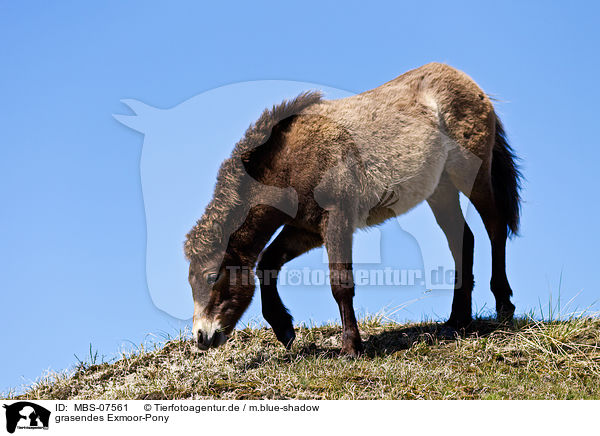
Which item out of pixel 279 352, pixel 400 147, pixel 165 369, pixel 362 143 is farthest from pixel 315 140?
pixel 165 369

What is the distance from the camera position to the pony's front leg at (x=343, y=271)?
623 centimetres

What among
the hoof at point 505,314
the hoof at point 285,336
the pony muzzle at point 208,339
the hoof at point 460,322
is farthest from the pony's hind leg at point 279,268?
the hoof at point 505,314

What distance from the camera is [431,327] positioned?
24.1 ft

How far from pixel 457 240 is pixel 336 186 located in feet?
6.84

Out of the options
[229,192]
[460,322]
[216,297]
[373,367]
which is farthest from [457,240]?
[216,297]

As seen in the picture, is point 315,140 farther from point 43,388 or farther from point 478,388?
point 43,388

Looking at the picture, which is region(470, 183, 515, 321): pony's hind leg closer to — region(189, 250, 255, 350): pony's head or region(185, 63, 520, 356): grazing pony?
region(185, 63, 520, 356): grazing pony

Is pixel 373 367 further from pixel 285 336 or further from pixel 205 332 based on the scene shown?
pixel 205 332

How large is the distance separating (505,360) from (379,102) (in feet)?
10.5

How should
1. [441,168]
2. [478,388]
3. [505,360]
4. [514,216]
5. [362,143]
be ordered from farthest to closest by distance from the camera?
[514,216]
[441,168]
[362,143]
[505,360]
[478,388]

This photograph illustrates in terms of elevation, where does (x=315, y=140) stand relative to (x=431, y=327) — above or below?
above
